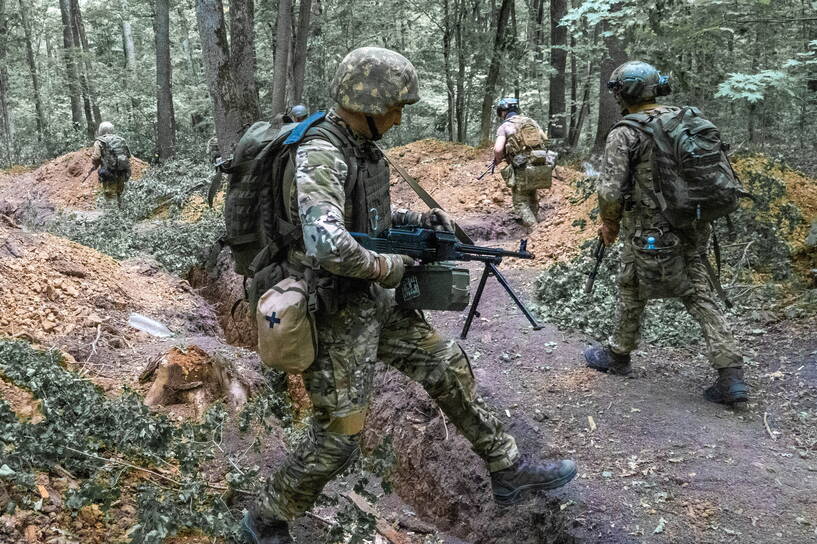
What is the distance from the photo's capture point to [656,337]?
6176 mm

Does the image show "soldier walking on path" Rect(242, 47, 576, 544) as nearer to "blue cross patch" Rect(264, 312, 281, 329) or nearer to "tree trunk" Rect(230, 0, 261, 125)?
"blue cross patch" Rect(264, 312, 281, 329)

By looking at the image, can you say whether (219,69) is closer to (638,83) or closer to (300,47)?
(300,47)

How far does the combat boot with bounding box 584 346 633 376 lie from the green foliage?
608 cm

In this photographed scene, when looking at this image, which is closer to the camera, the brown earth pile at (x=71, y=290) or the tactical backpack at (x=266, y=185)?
the tactical backpack at (x=266, y=185)

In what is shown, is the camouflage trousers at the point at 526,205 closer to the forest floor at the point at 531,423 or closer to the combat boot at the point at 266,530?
the forest floor at the point at 531,423

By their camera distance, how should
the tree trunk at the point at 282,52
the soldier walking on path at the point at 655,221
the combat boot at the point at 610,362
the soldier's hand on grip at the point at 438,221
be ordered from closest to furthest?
the soldier's hand on grip at the point at 438,221 < the soldier walking on path at the point at 655,221 < the combat boot at the point at 610,362 < the tree trunk at the point at 282,52

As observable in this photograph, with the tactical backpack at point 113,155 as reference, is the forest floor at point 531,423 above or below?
below

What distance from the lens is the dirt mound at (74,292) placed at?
5.68 m

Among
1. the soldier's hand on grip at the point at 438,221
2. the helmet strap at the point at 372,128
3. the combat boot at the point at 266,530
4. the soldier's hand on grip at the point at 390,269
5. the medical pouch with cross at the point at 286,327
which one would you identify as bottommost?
the combat boot at the point at 266,530

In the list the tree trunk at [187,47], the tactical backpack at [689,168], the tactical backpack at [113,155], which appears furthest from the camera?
the tree trunk at [187,47]

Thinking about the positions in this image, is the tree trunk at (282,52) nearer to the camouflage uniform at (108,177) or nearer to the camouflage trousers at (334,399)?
the camouflage uniform at (108,177)

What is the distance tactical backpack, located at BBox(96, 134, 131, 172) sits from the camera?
43.9ft

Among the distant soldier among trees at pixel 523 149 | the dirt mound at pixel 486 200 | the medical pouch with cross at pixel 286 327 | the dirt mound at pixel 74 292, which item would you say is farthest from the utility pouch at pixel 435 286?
the distant soldier among trees at pixel 523 149

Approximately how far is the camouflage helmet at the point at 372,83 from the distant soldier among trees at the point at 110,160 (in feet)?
39.9
